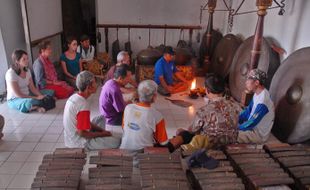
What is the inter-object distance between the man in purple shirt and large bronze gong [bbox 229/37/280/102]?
6.79 ft

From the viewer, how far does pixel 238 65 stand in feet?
15.5

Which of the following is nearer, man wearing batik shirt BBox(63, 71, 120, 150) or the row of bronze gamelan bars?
the row of bronze gamelan bars

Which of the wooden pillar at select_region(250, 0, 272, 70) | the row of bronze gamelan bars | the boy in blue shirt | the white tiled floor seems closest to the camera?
the row of bronze gamelan bars

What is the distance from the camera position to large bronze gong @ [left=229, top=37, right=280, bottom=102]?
4.06 metres

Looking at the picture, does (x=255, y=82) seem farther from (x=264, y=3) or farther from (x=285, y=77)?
(x=264, y=3)

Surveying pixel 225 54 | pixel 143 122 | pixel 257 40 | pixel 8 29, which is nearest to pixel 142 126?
pixel 143 122

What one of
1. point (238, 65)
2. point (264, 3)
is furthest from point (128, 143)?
point (238, 65)

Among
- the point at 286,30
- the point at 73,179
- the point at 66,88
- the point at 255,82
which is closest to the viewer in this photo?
the point at 73,179

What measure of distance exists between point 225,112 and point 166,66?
2405mm

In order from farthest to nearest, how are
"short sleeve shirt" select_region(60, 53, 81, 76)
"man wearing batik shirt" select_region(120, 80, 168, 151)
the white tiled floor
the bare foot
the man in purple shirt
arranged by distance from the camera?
"short sleeve shirt" select_region(60, 53, 81, 76) < the bare foot < the man in purple shirt < the white tiled floor < "man wearing batik shirt" select_region(120, 80, 168, 151)

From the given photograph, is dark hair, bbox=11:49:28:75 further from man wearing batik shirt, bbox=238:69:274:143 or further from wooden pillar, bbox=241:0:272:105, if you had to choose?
wooden pillar, bbox=241:0:272:105

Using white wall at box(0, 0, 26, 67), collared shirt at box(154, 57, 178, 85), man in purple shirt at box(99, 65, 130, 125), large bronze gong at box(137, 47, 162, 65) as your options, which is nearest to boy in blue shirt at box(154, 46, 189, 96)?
collared shirt at box(154, 57, 178, 85)

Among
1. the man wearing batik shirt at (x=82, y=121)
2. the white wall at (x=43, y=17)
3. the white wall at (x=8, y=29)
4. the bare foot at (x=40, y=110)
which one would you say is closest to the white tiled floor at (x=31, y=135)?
the bare foot at (x=40, y=110)

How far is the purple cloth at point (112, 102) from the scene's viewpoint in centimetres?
327
